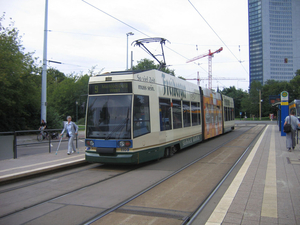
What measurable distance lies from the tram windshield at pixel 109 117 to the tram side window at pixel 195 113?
5.81 m

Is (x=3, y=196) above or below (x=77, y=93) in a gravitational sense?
below

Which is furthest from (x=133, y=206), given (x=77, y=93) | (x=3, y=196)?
(x=77, y=93)

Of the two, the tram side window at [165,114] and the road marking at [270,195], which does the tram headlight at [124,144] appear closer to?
the tram side window at [165,114]

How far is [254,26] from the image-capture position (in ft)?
491

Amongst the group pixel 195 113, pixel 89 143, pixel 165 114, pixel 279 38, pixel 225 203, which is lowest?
pixel 225 203

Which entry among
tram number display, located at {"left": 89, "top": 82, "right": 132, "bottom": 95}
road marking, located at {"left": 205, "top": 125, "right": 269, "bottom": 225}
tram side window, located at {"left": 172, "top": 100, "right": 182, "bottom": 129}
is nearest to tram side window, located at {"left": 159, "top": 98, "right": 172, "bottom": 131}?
tram side window, located at {"left": 172, "top": 100, "right": 182, "bottom": 129}

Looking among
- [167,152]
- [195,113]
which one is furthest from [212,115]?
[167,152]

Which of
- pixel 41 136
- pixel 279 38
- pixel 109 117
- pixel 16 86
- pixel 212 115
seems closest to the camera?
pixel 109 117

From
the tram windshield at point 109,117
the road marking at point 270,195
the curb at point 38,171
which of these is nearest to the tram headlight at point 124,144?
the tram windshield at point 109,117

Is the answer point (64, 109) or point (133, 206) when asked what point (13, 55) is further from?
point (64, 109)

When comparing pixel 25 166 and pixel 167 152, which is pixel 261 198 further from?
pixel 25 166

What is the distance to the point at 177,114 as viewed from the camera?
10992 mm

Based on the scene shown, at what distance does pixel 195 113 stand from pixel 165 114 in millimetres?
4156

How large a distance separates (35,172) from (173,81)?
250 inches
